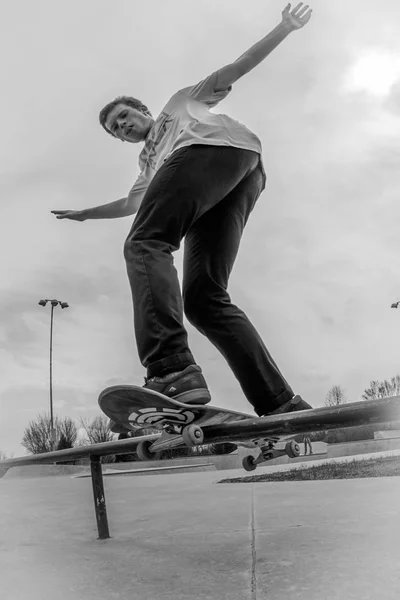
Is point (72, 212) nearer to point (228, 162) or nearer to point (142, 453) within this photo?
point (228, 162)

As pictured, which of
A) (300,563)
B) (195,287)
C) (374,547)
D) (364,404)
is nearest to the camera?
(364,404)

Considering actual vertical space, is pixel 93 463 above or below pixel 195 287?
below

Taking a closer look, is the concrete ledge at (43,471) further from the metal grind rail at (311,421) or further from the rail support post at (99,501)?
the metal grind rail at (311,421)

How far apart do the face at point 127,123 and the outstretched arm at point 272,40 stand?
459 mm

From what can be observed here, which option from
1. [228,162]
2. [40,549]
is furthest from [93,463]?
[228,162]

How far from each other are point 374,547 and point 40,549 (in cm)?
121

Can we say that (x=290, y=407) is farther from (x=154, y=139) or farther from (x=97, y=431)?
(x=97, y=431)

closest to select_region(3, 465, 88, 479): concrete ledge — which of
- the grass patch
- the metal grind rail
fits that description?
the grass patch

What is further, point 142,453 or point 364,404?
point 142,453

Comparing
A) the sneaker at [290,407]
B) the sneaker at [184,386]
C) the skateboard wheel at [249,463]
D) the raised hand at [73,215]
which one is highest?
the raised hand at [73,215]

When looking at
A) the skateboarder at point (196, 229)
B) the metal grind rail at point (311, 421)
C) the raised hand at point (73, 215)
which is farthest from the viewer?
the raised hand at point (73, 215)

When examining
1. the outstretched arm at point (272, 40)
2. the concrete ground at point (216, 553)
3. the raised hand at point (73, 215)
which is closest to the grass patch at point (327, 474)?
the concrete ground at point (216, 553)

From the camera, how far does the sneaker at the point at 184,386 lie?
1546 mm

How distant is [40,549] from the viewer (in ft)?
6.34
